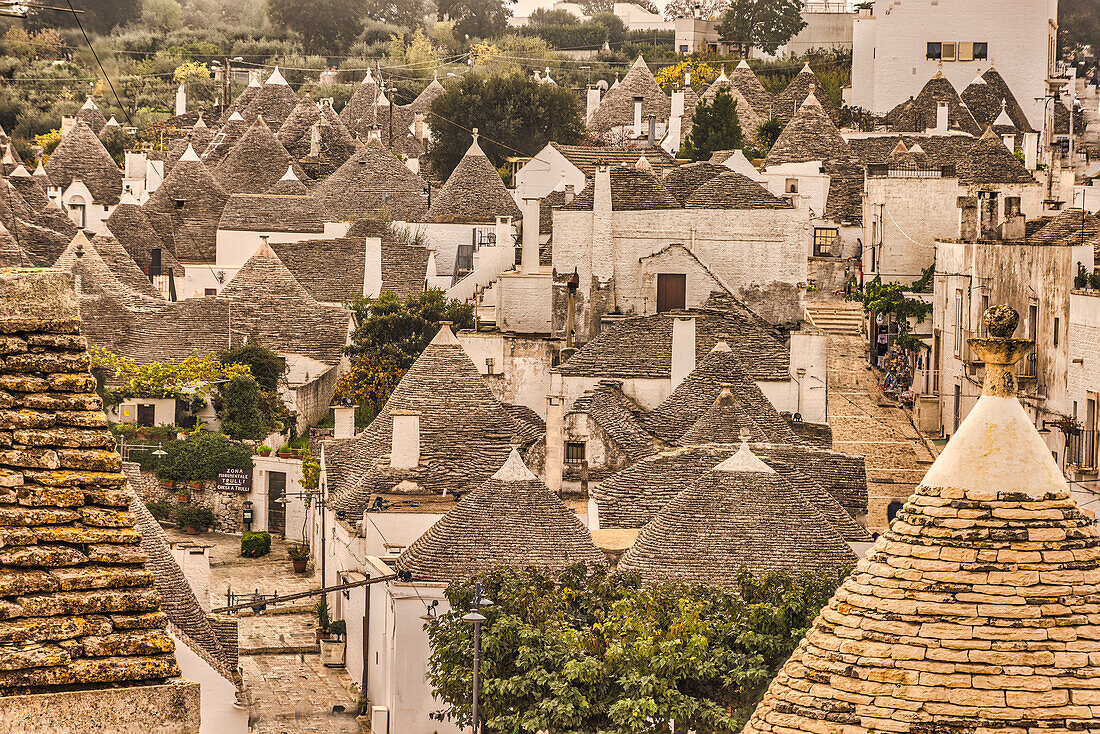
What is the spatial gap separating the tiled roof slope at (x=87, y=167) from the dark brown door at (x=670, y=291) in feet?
127

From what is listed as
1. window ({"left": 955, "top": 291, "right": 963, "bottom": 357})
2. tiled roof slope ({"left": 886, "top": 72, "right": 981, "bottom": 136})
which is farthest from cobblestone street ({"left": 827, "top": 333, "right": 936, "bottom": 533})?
tiled roof slope ({"left": 886, "top": 72, "right": 981, "bottom": 136})

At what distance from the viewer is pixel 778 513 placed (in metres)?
30.0

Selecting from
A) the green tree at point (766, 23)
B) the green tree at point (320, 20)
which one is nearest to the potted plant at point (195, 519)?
the green tree at point (766, 23)

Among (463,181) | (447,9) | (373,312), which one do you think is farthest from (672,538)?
(447,9)

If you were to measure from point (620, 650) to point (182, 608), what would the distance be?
23.9 feet

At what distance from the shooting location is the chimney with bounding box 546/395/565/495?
36.8 meters

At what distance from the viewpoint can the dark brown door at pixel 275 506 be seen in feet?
151

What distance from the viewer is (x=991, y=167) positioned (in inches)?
2072

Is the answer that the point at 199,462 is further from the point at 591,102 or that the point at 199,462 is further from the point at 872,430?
the point at 591,102

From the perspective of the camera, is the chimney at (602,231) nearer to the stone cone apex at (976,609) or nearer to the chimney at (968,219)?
the chimney at (968,219)

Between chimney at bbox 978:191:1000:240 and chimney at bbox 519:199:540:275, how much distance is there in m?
13.7

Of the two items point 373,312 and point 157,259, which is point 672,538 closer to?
point 373,312

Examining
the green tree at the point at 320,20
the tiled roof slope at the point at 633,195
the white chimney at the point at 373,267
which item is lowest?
the white chimney at the point at 373,267

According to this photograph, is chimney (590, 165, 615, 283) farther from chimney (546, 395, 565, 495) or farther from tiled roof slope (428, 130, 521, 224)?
tiled roof slope (428, 130, 521, 224)
